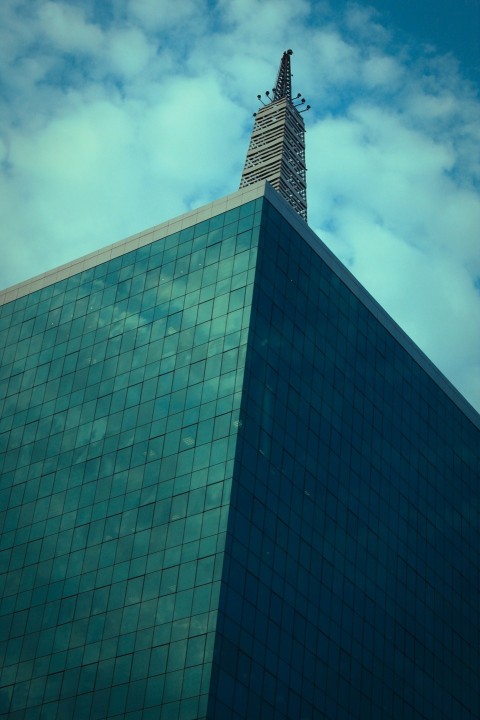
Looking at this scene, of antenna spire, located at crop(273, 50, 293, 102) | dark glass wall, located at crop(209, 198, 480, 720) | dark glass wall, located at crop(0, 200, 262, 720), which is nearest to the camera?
dark glass wall, located at crop(0, 200, 262, 720)

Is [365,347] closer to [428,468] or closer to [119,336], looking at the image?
[428,468]

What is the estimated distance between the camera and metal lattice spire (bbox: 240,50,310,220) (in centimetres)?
15200

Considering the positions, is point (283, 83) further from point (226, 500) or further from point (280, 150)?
point (226, 500)

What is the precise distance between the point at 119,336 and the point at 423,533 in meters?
32.4

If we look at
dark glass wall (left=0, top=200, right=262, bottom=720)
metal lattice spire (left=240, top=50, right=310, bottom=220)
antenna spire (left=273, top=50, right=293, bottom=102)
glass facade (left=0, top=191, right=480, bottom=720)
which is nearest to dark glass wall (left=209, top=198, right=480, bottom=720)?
glass facade (left=0, top=191, right=480, bottom=720)

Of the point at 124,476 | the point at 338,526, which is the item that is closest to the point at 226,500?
the point at 124,476

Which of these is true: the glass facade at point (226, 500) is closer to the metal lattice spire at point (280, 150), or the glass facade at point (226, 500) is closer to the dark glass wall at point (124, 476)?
the dark glass wall at point (124, 476)

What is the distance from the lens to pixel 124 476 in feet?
322

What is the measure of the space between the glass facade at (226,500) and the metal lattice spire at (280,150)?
37.2 meters

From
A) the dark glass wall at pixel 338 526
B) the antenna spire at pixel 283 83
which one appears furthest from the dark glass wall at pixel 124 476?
the antenna spire at pixel 283 83

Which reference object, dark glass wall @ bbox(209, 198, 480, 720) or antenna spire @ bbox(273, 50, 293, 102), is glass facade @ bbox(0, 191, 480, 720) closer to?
dark glass wall @ bbox(209, 198, 480, 720)

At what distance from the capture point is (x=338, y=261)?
379 ft

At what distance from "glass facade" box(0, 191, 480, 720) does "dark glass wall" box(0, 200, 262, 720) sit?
18 cm

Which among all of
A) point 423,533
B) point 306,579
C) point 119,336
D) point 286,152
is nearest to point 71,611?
point 306,579
